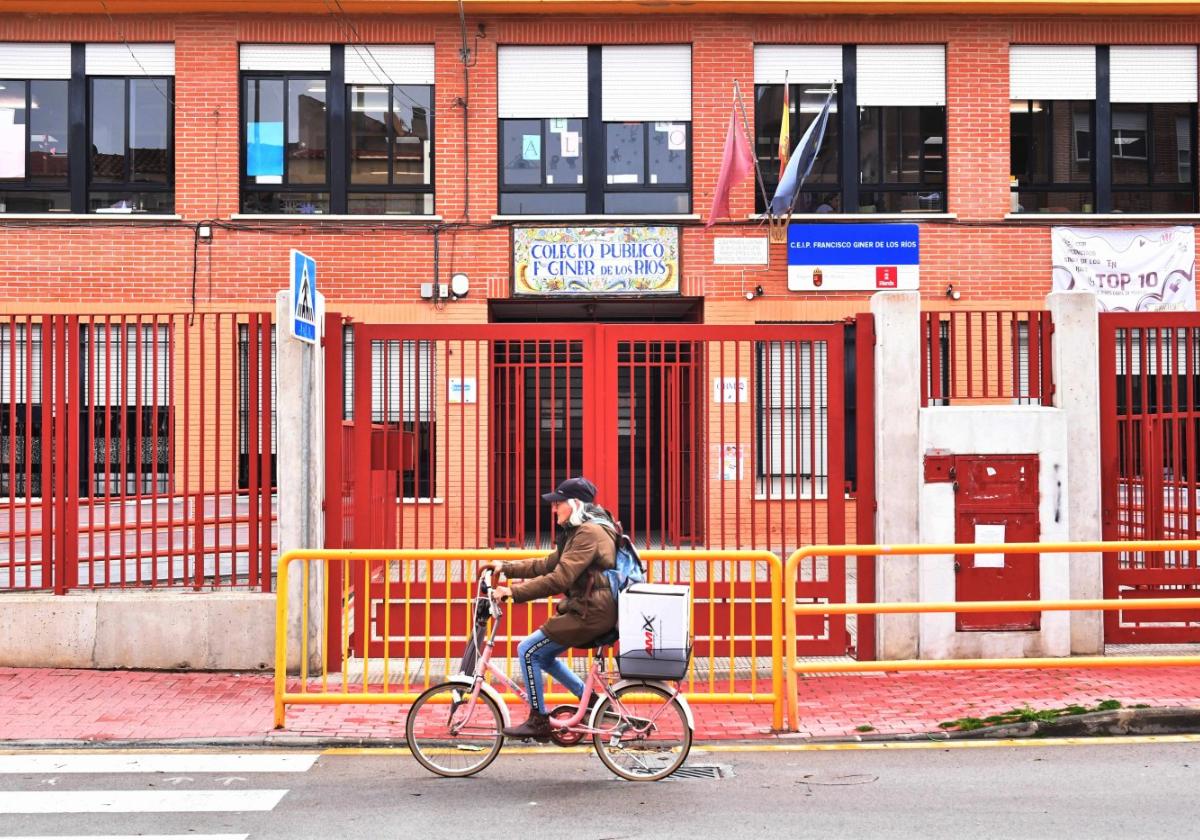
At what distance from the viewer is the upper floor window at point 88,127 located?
16.9 meters

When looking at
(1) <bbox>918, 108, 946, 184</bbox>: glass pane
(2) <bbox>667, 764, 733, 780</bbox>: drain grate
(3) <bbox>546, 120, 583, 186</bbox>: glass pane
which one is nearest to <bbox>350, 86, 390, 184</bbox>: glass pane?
(3) <bbox>546, 120, 583, 186</bbox>: glass pane

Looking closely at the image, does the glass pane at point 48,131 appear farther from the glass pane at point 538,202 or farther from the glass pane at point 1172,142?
the glass pane at point 1172,142

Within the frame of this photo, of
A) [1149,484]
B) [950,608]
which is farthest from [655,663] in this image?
[1149,484]

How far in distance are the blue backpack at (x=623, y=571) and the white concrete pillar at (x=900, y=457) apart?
3506mm

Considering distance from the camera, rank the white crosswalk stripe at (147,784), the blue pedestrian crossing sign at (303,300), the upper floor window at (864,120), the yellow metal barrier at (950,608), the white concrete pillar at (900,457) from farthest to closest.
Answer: the upper floor window at (864,120)
the white concrete pillar at (900,457)
the blue pedestrian crossing sign at (303,300)
the yellow metal barrier at (950,608)
the white crosswalk stripe at (147,784)

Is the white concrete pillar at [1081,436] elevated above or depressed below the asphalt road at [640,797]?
above

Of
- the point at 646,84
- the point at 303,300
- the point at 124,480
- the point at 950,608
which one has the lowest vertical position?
the point at 950,608

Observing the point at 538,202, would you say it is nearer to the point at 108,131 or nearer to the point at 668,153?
the point at 668,153

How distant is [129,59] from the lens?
17.0m

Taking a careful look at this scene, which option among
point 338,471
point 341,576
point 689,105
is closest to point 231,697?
point 341,576

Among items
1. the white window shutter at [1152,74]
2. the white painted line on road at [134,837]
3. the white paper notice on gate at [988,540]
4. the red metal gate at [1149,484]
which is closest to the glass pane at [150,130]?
the white paper notice on gate at [988,540]

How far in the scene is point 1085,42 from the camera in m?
17.3

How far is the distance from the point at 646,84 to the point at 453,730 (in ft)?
40.6

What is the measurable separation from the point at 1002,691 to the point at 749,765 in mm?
2580
